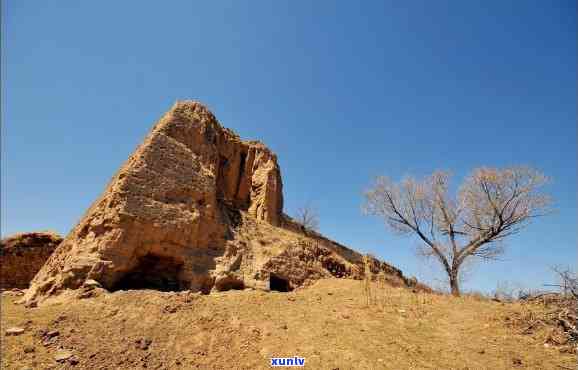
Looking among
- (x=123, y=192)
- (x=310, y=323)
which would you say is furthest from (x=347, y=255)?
(x=123, y=192)

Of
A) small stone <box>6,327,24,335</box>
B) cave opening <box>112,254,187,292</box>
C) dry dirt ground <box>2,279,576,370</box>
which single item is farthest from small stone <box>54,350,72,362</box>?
cave opening <box>112,254,187,292</box>

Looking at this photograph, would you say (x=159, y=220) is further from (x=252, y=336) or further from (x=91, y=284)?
(x=252, y=336)

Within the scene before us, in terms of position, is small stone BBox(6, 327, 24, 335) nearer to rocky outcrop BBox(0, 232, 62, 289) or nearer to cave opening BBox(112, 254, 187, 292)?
cave opening BBox(112, 254, 187, 292)

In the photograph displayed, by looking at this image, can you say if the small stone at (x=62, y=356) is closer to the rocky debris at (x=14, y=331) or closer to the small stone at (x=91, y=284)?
the rocky debris at (x=14, y=331)

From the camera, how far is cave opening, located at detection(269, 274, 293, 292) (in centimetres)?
1097

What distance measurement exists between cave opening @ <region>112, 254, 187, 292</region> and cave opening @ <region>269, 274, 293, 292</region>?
3.13 meters

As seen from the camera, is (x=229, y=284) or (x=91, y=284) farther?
(x=229, y=284)

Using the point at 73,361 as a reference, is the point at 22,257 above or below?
above

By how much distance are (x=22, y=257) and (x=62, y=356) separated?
13.0 metres

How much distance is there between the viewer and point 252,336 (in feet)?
→ 22.5

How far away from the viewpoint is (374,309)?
8.55 meters

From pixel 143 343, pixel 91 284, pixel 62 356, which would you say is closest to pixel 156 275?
pixel 91 284

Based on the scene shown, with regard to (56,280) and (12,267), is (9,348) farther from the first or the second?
(12,267)

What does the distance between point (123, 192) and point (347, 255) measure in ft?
47.0
